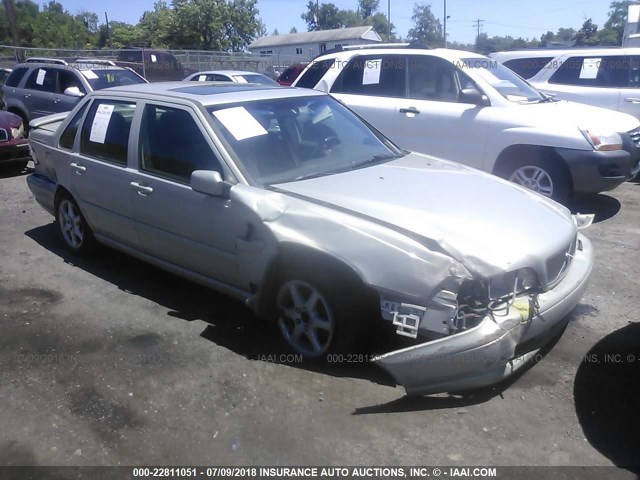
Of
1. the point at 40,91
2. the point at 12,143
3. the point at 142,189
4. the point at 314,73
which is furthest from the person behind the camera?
the point at 40,91

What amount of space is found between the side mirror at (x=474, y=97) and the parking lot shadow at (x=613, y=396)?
3.40m

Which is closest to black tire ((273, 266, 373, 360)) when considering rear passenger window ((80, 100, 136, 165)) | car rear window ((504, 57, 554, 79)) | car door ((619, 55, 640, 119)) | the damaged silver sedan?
the damaged silver sedan

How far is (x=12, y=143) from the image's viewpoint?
9.01m

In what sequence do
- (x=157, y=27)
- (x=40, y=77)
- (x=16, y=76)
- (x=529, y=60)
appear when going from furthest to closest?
1. (x=157, y=27)
2. (x=16, y=76)
3. (x=40, y=77)
4. (x=529, y=60)

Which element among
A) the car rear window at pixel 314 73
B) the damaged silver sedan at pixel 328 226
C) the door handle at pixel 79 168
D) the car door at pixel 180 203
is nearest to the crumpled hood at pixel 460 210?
the damaged silver sedan at pixel 328 226

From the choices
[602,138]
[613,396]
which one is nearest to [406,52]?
[602,138]

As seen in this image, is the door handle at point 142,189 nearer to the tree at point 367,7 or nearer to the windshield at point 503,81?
the windshield at point 503,81

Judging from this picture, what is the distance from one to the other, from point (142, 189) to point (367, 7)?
104591 mm

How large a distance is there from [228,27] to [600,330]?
2347 inches

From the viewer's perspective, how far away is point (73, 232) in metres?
5.50

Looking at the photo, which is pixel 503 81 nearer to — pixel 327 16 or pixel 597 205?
pixel 597 205

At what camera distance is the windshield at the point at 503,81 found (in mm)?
6789

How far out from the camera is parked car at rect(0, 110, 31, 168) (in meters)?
8.95

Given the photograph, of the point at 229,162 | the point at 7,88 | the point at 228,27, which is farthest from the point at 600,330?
the point at 228,27
